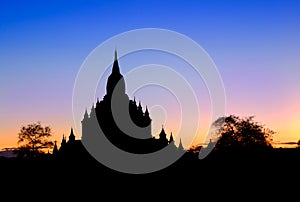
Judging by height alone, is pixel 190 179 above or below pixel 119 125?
below

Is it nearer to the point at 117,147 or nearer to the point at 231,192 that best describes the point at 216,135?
the point at 117,147

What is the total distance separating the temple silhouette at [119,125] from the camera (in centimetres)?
6738

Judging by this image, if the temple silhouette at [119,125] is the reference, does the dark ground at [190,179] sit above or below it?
below

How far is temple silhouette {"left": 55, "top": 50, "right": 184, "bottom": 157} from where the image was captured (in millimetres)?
67375

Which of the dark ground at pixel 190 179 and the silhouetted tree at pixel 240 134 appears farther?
the silhouetted tree at pixel 240 134

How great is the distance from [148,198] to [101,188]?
8398mm

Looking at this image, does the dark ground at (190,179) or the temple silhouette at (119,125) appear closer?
the dark ground at (190,179)

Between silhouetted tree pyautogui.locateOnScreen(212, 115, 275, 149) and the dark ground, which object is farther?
silhouetted tree pyautogui.locateOnScreen(212, 115, 275, 149)

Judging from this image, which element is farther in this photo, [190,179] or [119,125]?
[119,125]

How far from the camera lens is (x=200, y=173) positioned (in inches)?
1708

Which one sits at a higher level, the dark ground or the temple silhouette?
the temple silhouette

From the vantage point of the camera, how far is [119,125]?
70.8 metres

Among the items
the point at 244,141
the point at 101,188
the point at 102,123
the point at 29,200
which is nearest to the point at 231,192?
the point at 101,188

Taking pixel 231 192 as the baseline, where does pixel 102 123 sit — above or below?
above
